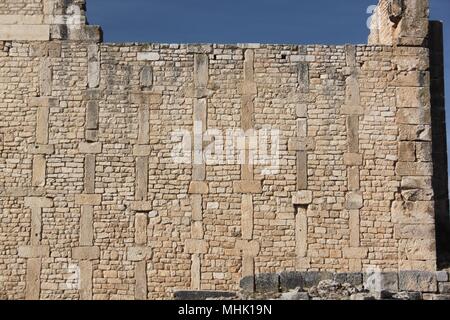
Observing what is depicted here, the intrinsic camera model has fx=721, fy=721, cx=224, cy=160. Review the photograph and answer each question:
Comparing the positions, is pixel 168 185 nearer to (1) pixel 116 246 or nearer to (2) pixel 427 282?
(1) pixel 116 246

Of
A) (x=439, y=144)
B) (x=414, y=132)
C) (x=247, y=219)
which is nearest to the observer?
(x=247, y=219)

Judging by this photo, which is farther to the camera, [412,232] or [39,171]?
[412,232]

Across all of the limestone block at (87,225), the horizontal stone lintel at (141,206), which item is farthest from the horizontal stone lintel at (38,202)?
the horizontal stone lintel at (141,206)

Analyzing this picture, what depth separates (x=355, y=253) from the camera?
36.9ft

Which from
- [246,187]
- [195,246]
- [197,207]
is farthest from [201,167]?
[195,246]

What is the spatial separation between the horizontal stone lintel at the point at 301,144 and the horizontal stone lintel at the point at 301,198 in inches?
27.0

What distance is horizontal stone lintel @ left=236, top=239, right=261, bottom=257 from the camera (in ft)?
36.6

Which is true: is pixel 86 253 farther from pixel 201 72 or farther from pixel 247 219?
pixel 201 72

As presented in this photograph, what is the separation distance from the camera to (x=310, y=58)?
11633 millimetres

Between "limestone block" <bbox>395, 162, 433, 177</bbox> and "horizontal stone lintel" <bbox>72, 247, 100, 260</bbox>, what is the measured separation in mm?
4889

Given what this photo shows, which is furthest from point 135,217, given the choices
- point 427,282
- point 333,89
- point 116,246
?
point 427,282

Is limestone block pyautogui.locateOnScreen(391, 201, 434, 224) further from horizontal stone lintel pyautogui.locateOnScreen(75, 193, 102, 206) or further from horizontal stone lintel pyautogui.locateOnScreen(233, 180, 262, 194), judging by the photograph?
horizontal stone lintel pyautogui.locateOnScreen(75, 193, 102, 206)

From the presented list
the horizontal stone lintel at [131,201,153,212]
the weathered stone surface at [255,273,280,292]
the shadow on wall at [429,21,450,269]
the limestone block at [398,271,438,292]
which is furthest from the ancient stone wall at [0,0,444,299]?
the limestone block at [398,271,438,292]

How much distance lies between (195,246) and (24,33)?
4.35 m
